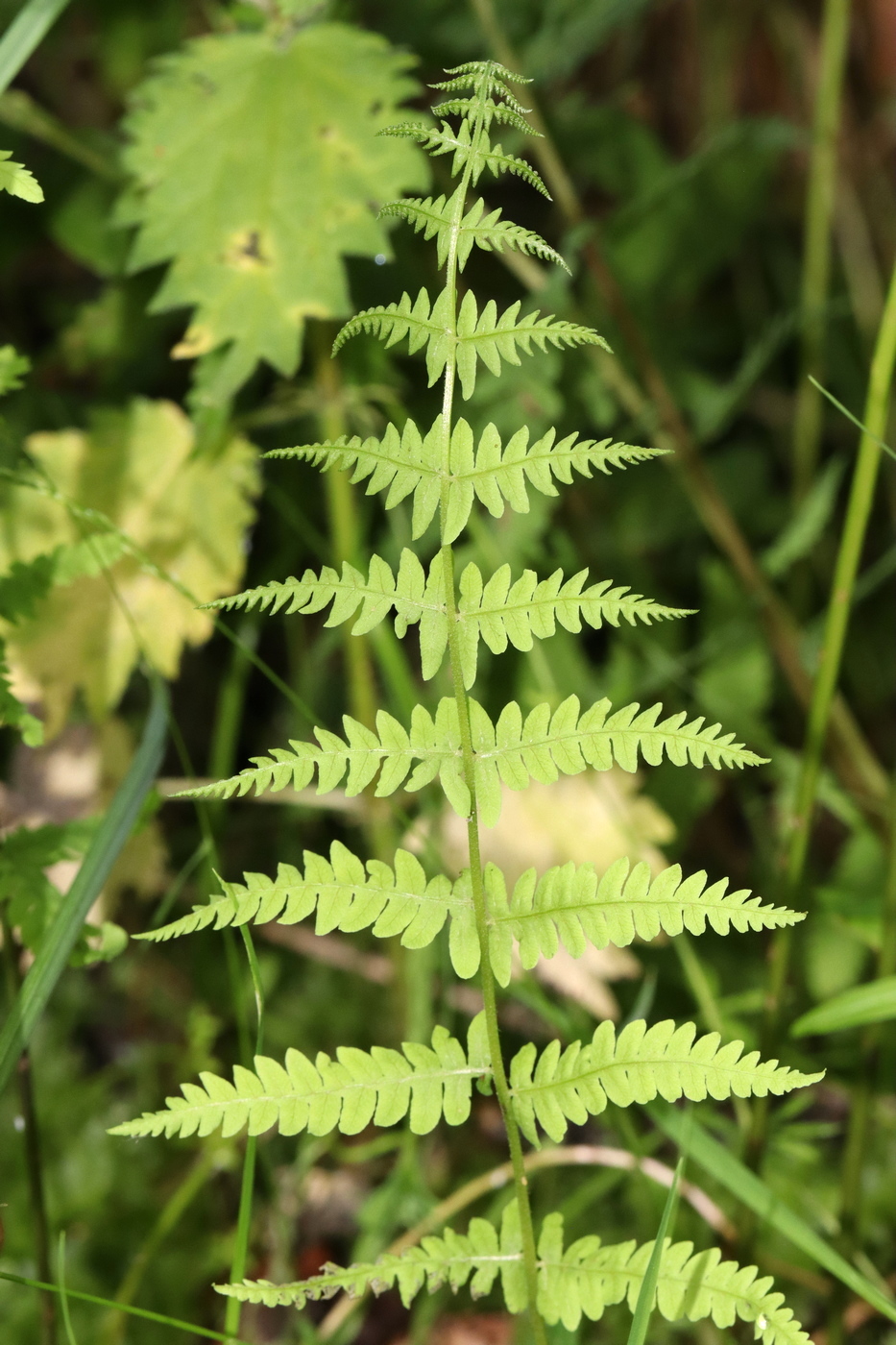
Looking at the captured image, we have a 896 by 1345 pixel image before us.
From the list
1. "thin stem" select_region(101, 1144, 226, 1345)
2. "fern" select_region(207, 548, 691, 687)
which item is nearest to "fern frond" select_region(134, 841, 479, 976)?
"fern" select_region(207, 548, 691, 687)

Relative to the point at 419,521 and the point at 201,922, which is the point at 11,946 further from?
the point at 419,521

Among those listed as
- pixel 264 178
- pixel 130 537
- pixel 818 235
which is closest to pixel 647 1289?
pixel 130 537

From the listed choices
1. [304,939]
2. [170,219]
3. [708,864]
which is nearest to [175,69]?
[170,219]

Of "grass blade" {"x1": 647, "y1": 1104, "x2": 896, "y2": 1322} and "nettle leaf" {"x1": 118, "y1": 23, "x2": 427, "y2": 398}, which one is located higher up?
"nettle leaf" {"x1": 118, "y1": 23, "x2": 427, "y2": 398}

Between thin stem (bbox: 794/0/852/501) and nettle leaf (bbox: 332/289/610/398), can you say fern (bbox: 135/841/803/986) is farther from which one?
thin stem (bbox: 794/0/852/501)

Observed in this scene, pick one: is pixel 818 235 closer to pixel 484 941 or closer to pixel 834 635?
pixel 834 635

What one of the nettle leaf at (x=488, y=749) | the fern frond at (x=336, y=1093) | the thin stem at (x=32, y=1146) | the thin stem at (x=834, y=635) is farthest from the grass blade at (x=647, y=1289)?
the thin stem at (x=32, y=1146)
